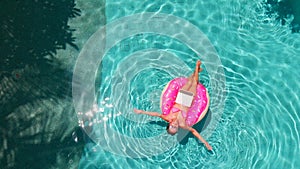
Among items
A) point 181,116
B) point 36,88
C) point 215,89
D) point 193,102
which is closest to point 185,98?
point 193,102

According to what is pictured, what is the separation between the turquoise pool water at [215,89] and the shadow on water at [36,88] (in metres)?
0.61

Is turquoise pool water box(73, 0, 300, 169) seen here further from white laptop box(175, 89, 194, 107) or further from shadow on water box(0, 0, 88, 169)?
white laptop box(175, 89, 194, 107)

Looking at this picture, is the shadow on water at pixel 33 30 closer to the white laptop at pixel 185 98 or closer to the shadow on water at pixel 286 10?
the white laptop at pixel 185 98

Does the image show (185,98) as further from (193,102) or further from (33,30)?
(33,30)

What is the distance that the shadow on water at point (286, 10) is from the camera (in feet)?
31.6

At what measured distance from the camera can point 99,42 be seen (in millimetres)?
9367

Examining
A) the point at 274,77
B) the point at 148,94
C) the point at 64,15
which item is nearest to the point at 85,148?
the point at 148,94

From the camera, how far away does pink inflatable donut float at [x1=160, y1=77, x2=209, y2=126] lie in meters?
8.31

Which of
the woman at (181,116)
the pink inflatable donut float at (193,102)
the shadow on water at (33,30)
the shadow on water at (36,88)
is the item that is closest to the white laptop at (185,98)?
the woman at (181,116)

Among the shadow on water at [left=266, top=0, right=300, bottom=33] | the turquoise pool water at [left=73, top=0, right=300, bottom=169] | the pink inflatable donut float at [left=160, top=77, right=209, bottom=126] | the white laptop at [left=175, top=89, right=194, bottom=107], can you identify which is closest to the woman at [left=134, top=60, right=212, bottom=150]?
the white laptop at [left=175, top=89, right=194, bottom=107]

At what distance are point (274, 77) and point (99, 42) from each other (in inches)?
165

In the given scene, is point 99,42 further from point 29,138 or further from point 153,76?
point 29,138

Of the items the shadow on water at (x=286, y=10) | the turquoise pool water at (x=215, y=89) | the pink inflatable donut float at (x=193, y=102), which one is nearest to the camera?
the pink inflatable donut float at (x=193, y=102)

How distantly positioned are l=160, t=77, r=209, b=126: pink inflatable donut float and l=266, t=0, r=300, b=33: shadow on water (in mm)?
2852
